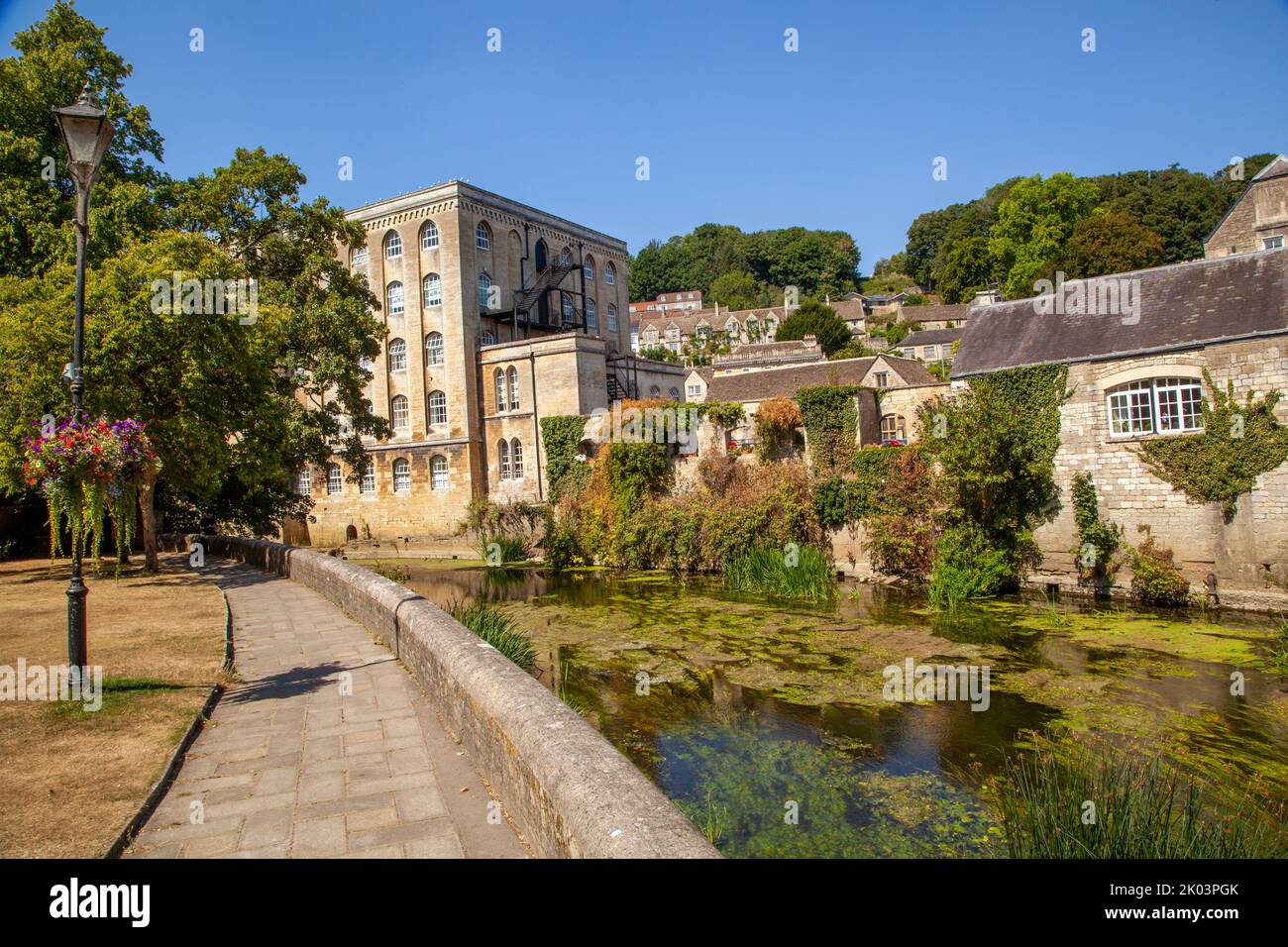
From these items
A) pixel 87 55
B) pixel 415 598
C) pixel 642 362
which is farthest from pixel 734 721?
pixel 642 362

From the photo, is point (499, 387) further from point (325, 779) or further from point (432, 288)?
point (325, 779)

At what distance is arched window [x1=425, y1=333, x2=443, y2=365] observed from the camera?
3253 cm

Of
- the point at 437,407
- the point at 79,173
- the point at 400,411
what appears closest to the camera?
the point at 79,173

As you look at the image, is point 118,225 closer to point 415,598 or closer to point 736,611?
point 415,598

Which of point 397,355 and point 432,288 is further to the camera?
point 397,355

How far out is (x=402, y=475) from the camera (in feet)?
108

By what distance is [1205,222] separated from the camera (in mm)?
58750

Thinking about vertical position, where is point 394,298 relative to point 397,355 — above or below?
above

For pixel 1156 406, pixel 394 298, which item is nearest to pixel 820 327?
pixel 394 298

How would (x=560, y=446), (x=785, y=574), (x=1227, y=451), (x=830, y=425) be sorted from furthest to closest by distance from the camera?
(x=560, y=446), (x=830, y=425), (x=785, y=574), (x=1227, y=451)

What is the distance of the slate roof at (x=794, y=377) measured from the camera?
32812 millimetres

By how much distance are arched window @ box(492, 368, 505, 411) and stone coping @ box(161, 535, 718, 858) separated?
2374 centimetres

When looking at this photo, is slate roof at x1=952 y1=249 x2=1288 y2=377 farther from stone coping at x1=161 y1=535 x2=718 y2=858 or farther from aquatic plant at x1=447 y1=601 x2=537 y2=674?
stone coping at x1=161 y1=535 x2=718 y2=858

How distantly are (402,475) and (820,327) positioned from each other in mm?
43787
